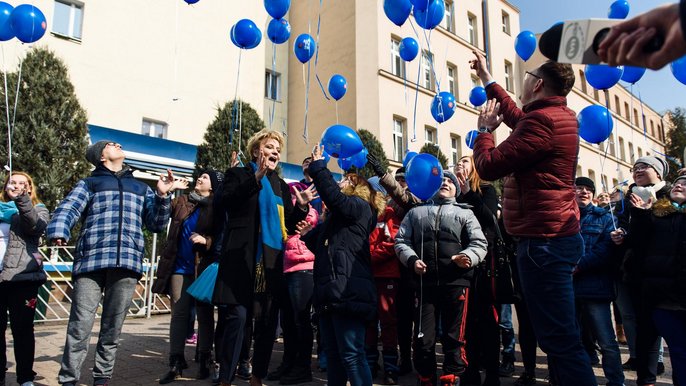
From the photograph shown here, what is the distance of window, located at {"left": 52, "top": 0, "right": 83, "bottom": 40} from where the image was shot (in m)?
13.5

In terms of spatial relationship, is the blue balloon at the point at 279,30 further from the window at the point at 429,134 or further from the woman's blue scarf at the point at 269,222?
the window at the point at 429,134

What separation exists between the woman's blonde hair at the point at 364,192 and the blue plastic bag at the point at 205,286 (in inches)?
51.1

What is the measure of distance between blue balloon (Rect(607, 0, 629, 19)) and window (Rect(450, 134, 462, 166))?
14951 mm

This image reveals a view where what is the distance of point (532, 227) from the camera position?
2.63 metres

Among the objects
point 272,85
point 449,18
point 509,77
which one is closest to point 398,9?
point 272,85

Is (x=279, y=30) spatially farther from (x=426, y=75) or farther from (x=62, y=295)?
(x=426, y=75)

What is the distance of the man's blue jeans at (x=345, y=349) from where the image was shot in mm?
3230

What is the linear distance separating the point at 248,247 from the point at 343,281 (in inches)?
33.8

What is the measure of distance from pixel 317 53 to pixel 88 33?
8.48m

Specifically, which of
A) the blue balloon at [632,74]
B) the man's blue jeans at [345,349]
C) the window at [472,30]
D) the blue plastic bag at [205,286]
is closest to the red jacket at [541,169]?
the man's blue jeans at [345,349]

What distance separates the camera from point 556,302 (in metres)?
2.50

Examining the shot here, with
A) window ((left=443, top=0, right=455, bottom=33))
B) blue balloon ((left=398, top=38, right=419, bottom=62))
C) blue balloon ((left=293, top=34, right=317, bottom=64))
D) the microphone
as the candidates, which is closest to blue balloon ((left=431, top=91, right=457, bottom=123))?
blue balloon ((left=398, top=38, right=419, bottom=62))

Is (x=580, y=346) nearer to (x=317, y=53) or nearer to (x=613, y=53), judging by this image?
(x=613, y=53)

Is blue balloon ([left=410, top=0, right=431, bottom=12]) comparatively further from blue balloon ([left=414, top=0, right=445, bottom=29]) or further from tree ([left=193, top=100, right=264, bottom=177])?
tree ([left=193, top=100, right=264, bottom=177])
